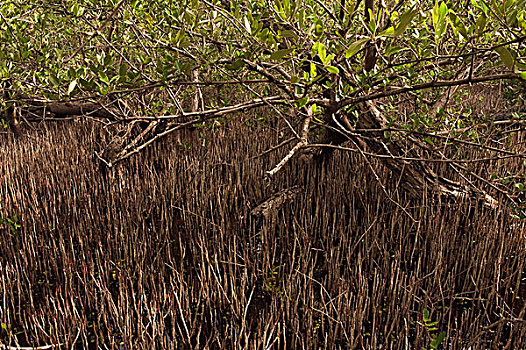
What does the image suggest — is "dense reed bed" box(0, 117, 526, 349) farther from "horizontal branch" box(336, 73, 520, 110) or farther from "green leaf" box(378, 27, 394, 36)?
"green leaf" box(378, 27, 394, 36)

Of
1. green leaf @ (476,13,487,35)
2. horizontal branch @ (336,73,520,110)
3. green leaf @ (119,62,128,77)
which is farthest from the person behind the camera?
green leaf @ (119,62,128,77)

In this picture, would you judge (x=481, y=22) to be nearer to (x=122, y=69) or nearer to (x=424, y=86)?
(x=424, y=86)

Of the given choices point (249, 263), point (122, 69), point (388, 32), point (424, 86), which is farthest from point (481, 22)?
point (249, 263)

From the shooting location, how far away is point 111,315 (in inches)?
68.3

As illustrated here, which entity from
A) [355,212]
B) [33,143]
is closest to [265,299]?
[355,212]

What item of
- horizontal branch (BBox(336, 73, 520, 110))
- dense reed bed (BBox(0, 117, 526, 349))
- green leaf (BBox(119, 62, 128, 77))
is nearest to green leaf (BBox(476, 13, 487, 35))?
horizontal branch (BBox(336, 73, 520, 110))

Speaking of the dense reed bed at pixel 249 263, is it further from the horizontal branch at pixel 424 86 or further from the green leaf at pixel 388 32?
the green leaf at pixel 388 32

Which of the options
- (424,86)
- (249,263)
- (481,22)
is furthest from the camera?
(249,263)

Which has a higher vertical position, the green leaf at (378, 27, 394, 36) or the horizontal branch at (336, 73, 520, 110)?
the green leaf at (378, 27, 394, 36)

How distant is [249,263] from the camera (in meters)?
2.06

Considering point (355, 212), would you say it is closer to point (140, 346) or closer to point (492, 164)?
point (492, 164)

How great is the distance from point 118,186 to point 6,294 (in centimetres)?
105

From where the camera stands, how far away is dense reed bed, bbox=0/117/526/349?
1.66m

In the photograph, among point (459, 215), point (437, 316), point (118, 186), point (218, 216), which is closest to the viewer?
point (437, 316)
